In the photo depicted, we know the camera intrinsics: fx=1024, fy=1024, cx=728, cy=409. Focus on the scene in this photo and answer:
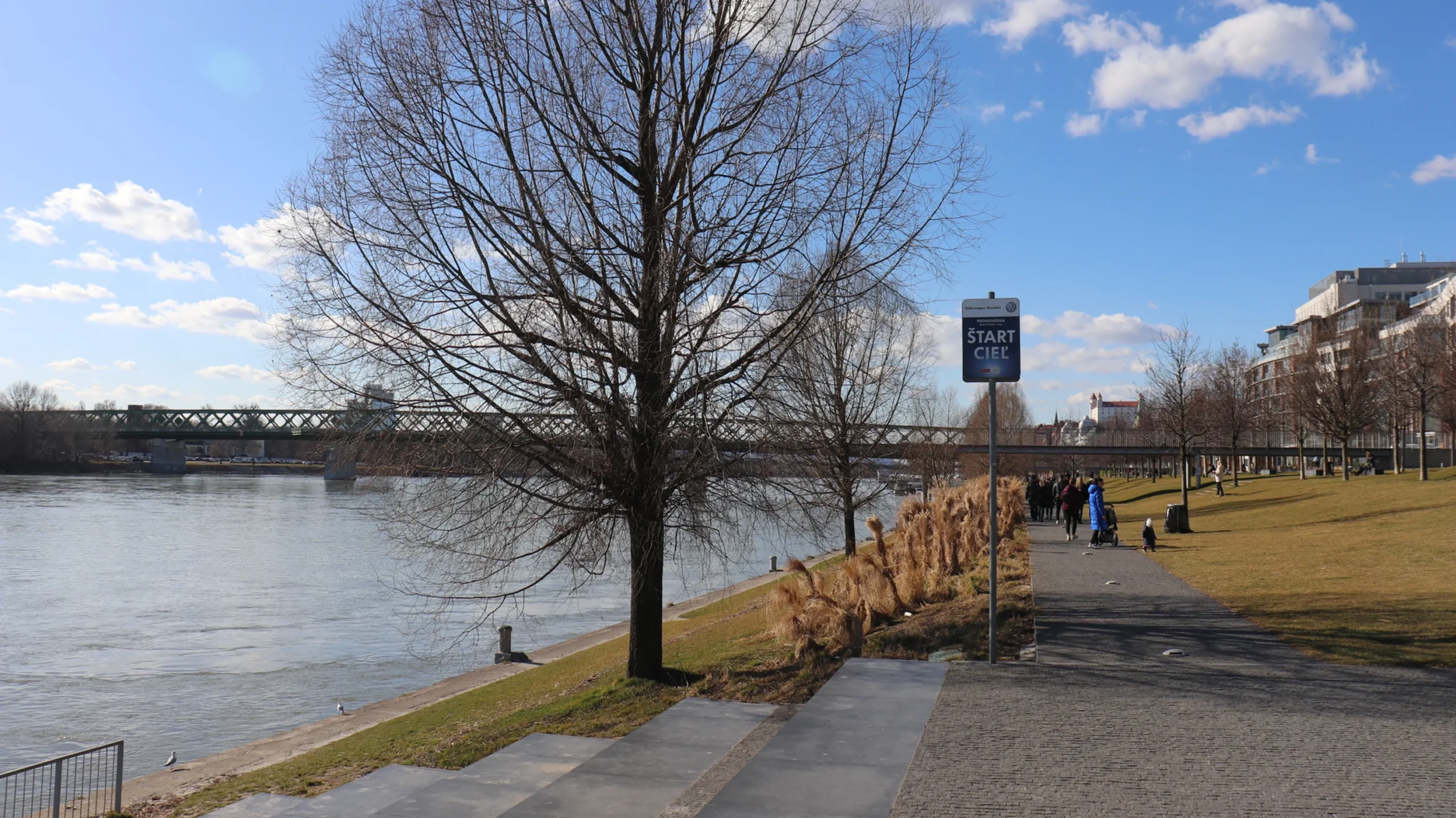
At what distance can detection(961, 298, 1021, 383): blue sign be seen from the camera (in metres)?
9.11

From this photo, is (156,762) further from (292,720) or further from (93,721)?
(93,721)

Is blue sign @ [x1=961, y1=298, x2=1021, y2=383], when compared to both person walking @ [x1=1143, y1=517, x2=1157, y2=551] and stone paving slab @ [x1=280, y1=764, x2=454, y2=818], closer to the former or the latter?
stone paving slab @ [x1=280, y1=764, x2=454, y2=818]

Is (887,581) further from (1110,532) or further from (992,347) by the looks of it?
(1110,532)

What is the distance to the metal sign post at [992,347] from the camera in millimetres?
9102

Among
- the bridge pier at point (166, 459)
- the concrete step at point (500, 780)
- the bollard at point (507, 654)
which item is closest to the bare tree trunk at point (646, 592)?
the concrete step at point (500, 780)

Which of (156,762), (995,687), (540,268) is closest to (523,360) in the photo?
(540,268)

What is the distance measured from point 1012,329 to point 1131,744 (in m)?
3.81

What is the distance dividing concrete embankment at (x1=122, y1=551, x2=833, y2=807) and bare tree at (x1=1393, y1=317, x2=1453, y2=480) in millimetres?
35317

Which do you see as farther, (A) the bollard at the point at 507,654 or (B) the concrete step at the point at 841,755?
(A) the bollard at the point at 507,654

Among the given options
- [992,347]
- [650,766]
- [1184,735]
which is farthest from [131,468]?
[1184,735]

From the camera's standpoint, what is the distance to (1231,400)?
54438 mm

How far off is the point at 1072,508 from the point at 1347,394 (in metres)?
29.8

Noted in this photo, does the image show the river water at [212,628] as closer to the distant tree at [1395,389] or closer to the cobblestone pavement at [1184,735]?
the cobblestone pavement at [1184,735]

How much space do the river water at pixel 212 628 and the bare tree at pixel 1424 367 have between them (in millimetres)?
27416
